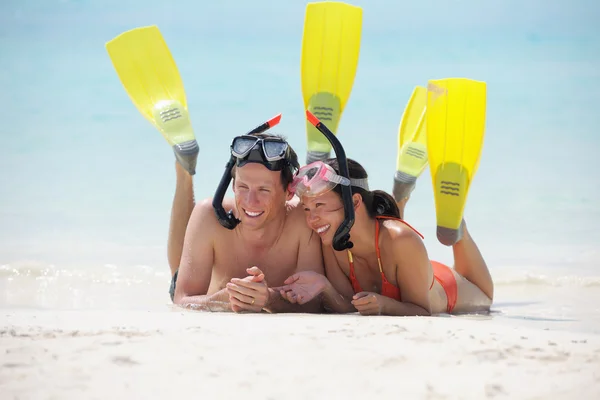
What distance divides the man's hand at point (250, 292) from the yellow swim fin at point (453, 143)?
1710 millimetres

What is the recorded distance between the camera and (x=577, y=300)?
21.3 feet

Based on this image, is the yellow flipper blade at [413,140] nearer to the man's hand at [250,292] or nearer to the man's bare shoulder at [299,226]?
the man's bare shoulder at [299,226]

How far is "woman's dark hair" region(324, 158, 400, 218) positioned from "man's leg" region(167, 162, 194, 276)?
1.56m

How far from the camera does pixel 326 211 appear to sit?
13.9 feet

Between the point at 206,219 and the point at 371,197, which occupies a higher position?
the point at 371,197

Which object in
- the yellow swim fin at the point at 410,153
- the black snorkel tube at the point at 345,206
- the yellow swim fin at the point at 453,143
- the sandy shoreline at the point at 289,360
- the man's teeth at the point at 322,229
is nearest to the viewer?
the sandy shoreline at the point at 289,360

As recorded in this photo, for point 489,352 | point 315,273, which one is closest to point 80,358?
point 489,352

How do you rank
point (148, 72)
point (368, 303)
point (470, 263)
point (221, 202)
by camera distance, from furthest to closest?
point (148, 72)
point (470, 263)
point (221, 202)
point (368, 303)

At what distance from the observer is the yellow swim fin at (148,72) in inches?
237

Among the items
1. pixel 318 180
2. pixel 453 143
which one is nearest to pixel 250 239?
pixel 318 180

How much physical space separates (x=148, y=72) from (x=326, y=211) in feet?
9.03

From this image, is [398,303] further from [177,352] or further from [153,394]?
[153,394]

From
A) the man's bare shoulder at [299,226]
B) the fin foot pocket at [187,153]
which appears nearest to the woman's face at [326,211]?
the man's bare shoulder at [299,226]

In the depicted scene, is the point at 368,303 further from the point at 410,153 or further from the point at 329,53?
the point at 329,53
